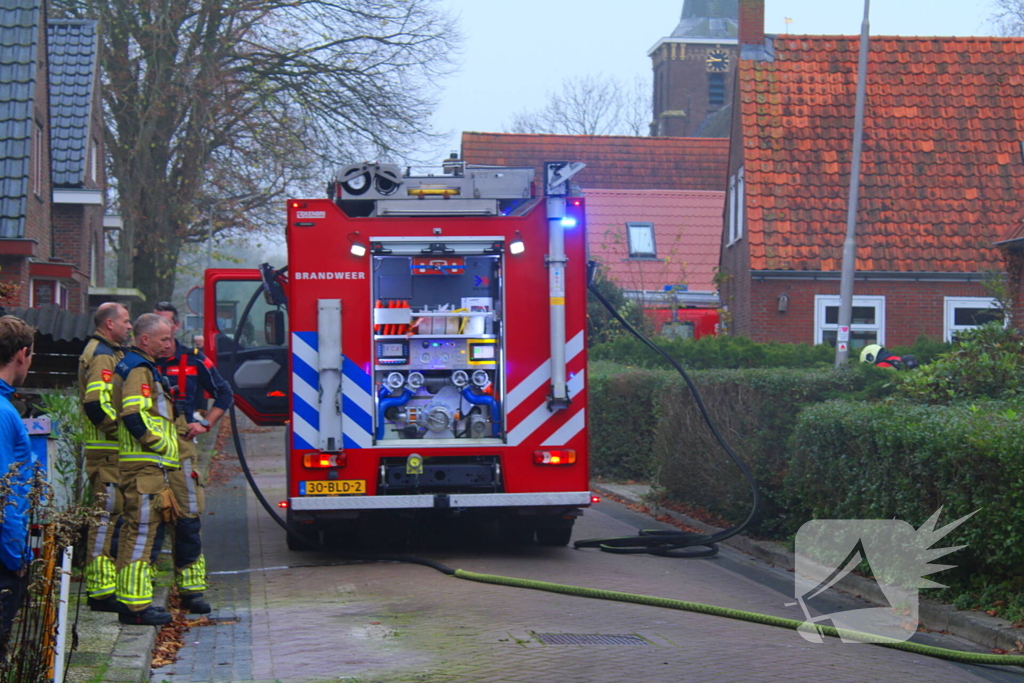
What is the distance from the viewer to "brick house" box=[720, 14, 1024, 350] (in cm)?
2334

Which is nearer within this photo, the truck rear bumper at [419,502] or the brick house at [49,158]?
the truck rear bumper at [419,502]

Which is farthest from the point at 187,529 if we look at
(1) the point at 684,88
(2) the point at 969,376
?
(1) the point at 684,88

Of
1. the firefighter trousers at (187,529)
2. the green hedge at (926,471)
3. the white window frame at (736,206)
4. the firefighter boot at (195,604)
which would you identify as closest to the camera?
the green hedge at (926,471)

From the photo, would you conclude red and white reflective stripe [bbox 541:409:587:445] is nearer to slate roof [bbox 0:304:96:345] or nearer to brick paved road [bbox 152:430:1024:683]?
brick paved road [bbox 152:430:1024:683]

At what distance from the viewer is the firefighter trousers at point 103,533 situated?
7516 mm

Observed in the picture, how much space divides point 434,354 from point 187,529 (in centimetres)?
268

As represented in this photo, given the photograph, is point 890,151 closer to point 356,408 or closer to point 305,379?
point 356,408

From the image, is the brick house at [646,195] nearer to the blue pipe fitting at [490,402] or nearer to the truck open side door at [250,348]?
the truck open side door at [250,348]

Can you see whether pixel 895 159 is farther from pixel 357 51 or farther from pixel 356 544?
pixel 356 544

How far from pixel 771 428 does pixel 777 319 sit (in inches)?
492

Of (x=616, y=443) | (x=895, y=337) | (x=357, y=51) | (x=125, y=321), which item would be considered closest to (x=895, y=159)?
(x=895, y=337)

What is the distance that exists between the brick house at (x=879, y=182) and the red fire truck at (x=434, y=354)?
14042 millimetres

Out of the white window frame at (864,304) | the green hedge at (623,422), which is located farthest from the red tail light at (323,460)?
the white window frame at (864,304)

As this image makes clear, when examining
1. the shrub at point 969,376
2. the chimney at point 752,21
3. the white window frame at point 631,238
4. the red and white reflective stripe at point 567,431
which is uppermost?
the chimney at point 752,21
